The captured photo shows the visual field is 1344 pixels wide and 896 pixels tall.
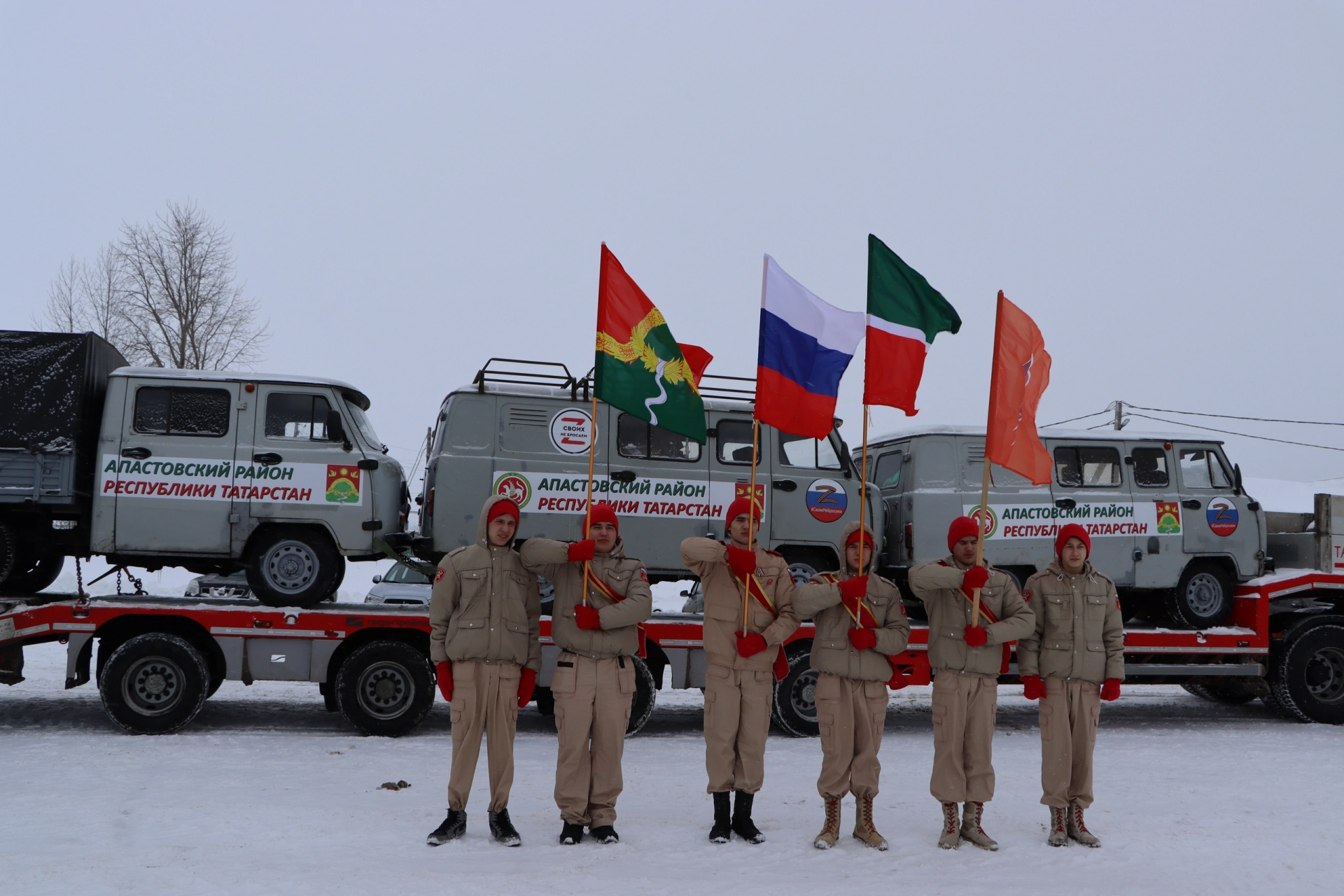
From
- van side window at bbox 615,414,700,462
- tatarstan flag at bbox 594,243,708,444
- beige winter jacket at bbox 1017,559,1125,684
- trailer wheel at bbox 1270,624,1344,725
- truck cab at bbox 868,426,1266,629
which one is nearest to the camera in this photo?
beige winter jacket at bbox 1017,559,1125,684

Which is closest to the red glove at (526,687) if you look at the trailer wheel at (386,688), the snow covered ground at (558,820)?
the snow covered ground at (558,820)

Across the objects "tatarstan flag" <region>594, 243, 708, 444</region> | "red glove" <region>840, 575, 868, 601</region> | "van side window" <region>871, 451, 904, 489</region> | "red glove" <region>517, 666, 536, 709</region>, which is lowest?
"red glove" <region>517, 666, 536, 709</region>

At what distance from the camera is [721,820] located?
5.64m

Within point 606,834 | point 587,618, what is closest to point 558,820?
point 606,834

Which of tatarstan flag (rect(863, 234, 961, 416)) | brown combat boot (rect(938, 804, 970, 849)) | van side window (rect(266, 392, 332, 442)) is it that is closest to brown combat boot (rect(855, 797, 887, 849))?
brown combat boot (rect(938, 804, 970, 849))

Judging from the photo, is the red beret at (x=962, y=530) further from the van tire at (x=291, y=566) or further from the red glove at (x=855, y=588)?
the van tire at (x=291, y=566)

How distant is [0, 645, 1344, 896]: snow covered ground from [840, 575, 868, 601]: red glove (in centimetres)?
140

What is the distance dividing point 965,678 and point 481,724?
108 inches

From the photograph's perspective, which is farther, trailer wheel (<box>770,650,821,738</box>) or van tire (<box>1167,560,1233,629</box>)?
van tire (<box>1167,560,1233,629</box>)

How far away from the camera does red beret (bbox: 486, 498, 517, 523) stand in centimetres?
572

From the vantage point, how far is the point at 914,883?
5016 mm

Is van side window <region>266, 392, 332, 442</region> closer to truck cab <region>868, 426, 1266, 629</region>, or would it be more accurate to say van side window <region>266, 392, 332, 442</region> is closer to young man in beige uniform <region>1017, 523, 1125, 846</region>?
truck cab <region>868, 426, 1266, 629</region>

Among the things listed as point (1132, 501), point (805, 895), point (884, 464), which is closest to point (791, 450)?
point (884, 464)

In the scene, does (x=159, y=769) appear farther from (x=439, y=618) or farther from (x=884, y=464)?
Answer: (x=884, y=464)
